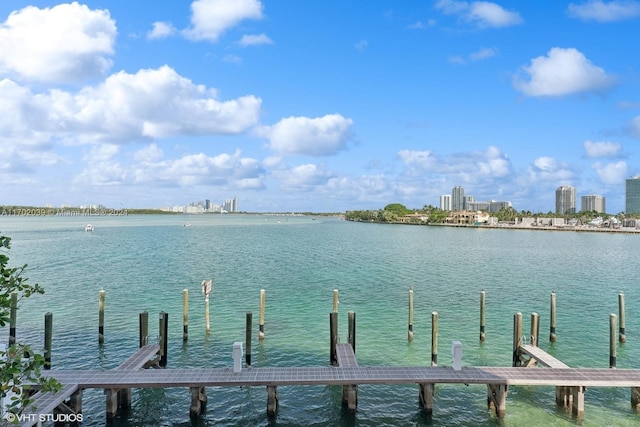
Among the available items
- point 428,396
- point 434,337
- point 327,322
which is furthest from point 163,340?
point 434,337

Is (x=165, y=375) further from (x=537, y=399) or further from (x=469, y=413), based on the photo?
(x=537, y=399)

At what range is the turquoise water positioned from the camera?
15.6m

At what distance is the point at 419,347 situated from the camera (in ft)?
74.5

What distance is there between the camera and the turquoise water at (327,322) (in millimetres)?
15625

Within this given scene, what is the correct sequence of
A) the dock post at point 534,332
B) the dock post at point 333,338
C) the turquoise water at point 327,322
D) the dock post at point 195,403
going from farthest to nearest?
the dock post at point 534,332, the dock post at point 333,338, the turquoise water at point 327,322, the dock post at point 195,403

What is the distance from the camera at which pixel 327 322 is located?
90.1 feet

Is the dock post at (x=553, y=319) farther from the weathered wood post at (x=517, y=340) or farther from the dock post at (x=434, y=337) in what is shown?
the dock post at (x=434, y=337)

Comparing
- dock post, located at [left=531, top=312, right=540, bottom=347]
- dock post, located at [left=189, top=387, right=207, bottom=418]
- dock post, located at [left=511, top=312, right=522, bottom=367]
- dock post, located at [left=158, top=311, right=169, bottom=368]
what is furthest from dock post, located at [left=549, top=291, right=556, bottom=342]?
dock post, located at [left=158, top=311, right=169, bottom=368]

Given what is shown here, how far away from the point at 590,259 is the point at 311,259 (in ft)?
144

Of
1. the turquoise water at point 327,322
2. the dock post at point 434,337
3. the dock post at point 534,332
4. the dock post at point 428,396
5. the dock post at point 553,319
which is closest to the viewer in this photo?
the dock post at point 428,396

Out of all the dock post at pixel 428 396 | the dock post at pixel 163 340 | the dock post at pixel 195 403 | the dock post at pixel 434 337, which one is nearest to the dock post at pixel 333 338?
the dock post at pixel 434 337

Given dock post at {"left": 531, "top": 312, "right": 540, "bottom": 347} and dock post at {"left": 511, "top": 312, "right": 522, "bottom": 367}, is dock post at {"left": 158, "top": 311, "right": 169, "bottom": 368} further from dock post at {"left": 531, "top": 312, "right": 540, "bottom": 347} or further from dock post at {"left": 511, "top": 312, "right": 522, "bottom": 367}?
dock post at {"left": 531, "top": 312, "right": 540, "bottom": 347}

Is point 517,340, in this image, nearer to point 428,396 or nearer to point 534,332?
point 534,332

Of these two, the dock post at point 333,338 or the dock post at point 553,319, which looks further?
the dock post at point 553,319
